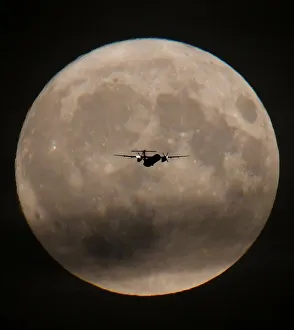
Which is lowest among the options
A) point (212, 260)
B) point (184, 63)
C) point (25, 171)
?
point (212, 260)

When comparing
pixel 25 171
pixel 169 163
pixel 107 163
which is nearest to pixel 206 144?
pixel 169 163

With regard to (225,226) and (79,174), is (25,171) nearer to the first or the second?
(79,174)

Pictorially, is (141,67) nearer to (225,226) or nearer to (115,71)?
(115,71)

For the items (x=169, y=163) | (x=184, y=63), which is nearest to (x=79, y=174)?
(x=169, y=163)

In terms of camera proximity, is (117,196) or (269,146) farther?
(269,146)

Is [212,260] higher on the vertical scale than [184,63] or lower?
lower

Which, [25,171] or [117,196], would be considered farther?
[25,171]
